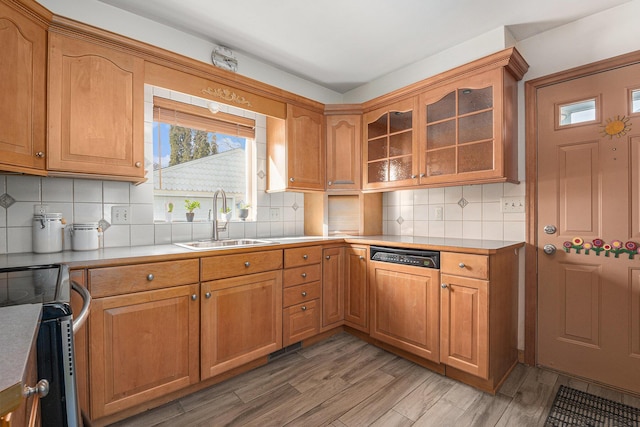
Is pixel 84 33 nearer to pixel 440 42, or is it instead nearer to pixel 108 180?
pixel 108 180

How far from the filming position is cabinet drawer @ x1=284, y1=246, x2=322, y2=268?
2.24m

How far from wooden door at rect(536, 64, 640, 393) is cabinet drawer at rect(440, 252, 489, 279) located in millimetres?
684

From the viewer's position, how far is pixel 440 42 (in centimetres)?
234

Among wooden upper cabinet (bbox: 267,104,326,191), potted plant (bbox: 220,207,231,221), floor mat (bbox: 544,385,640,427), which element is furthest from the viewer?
wooden upper cabinet (bbox: 267,104,326,191)

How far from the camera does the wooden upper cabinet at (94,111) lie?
1574 mm

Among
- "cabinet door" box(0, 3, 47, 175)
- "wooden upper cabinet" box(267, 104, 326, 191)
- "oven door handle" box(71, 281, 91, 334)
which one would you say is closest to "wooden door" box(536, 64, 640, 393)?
"wooden upper cabinet" box(267, 104, 326, 191)

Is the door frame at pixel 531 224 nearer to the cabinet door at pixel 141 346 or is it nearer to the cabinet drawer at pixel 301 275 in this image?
the cabinet drawer at pixel 301 275

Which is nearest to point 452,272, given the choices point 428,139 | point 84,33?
point 428,139

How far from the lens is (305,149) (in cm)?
273

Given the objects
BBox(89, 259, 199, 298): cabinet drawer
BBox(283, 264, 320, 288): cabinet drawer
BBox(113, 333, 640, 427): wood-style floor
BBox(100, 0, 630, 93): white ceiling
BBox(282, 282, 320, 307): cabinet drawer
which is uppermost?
BBox(100, 0, 630, 93): white ceiling

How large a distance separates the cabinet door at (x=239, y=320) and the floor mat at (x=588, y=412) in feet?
5.49

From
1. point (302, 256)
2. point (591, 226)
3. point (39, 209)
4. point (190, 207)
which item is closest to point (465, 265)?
point (591, 226)

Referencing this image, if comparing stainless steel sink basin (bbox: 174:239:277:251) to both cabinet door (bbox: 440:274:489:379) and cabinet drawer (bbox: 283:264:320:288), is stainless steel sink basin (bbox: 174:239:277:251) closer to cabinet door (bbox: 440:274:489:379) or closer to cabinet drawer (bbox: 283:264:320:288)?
cabinet drawer (bbox: 283:264:320:288)

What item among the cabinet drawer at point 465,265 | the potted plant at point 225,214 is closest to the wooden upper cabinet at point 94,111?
the potted plant at point 225,214
